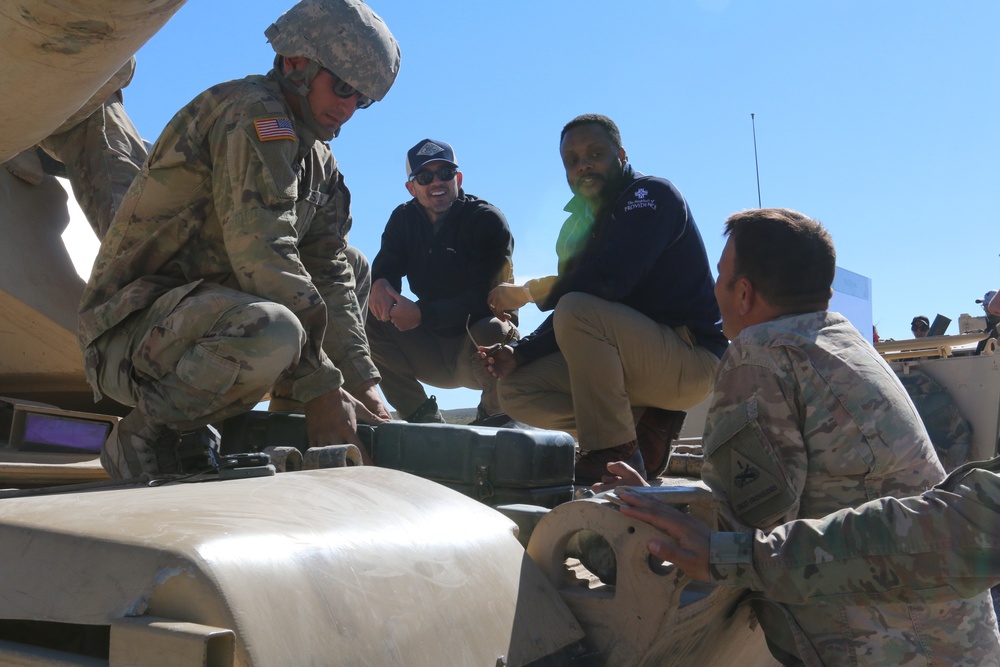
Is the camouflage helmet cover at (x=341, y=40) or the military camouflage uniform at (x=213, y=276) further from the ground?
the camouflage helmet cover at (x=341, y=40)

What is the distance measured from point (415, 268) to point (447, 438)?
274 centimetres

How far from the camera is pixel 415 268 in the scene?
204 inches

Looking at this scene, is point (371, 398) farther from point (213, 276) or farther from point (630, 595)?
point (630, 595)

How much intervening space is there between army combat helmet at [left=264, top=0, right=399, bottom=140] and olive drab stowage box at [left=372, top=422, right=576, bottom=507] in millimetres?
1082

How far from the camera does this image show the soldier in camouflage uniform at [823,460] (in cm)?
181

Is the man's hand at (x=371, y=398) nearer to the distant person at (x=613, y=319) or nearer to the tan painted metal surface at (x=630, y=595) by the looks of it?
the distant person at (x=613, y=319)

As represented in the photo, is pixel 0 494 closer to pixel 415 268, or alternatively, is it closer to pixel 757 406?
pixel 757 406

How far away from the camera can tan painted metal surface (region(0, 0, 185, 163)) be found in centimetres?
187

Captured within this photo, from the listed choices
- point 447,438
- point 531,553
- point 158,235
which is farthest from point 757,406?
point 158,235

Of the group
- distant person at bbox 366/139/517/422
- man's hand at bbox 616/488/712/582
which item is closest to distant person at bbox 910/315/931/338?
distant person at bbox 366/139/517/422

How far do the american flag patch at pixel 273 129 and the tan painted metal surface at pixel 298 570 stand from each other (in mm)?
1370

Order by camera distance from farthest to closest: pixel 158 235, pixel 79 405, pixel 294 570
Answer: pixel 79 405
pixel 158 235
pixel 294 570

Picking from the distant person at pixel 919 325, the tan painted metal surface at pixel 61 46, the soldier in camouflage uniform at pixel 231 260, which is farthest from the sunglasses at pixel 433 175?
the distant person at pixel 919 325

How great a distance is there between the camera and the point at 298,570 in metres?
1.29
